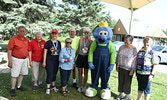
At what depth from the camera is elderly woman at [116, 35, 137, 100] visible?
3688mm

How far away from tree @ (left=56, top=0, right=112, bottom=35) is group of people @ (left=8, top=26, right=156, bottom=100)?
1605 cm

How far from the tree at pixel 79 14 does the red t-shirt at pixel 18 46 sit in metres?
16.3

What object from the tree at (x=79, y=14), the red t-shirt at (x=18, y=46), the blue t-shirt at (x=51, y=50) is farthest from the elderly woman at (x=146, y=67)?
the tree at (x=79, y=14)

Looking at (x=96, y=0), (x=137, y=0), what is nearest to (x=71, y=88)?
(x=137, y=0)

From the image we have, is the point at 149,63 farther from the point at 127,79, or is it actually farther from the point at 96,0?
the point at 96,0

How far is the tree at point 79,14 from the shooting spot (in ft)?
65.0

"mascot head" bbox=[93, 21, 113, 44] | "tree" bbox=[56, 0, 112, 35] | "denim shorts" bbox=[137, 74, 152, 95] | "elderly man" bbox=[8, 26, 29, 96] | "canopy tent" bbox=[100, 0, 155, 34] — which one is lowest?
"denim shorts" bbox=[137, 74, 152, 95]

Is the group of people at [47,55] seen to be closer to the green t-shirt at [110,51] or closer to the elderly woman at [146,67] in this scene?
the green t-shirt at [110,51]

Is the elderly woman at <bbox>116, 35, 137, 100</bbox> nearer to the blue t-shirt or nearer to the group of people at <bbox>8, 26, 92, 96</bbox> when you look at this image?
the group of people at <bbox>8, 26, 92, 96</bbox>

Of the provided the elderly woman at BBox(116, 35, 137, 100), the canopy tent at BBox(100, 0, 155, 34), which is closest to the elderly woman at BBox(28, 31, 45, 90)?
the elderly woman at BBox(116, 35, 137, 100)

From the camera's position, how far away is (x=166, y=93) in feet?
15.8

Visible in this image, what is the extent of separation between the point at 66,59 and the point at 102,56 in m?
1.03

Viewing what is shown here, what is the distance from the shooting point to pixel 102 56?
379 centimetres

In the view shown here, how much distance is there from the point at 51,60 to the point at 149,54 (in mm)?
2656
